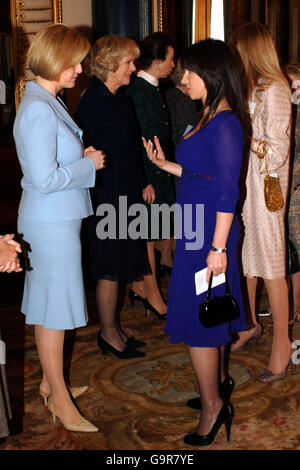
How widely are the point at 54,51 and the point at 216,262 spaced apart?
3.65 ft

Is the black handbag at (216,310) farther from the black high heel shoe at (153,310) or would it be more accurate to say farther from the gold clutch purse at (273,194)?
the black high heel shoe at (153,310)

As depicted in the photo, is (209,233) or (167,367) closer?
(209,233)

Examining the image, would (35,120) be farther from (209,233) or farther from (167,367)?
(167,367)

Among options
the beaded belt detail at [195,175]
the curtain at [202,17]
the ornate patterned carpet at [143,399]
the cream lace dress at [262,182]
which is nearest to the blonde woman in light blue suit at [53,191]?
the ornate patterned carpet at [143,399]

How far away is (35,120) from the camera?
7.58ft

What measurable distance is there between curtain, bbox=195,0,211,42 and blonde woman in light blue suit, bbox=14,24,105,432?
3831mm

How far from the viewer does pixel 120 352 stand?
3.47m

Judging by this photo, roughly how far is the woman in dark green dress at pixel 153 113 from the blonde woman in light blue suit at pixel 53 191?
129cm

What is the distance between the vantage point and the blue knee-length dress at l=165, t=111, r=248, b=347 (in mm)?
2250

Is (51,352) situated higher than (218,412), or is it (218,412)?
(51,352)

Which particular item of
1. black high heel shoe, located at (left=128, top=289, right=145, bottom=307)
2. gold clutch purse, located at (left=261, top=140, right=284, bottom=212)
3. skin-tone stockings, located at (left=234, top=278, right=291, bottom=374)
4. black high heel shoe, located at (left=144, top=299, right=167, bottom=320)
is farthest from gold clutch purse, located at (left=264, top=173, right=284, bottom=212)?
black high heel shoe, located at (left=128, top=289, right=145, bottom=307)

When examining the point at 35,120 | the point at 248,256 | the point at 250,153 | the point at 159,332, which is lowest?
the point at 159,332
